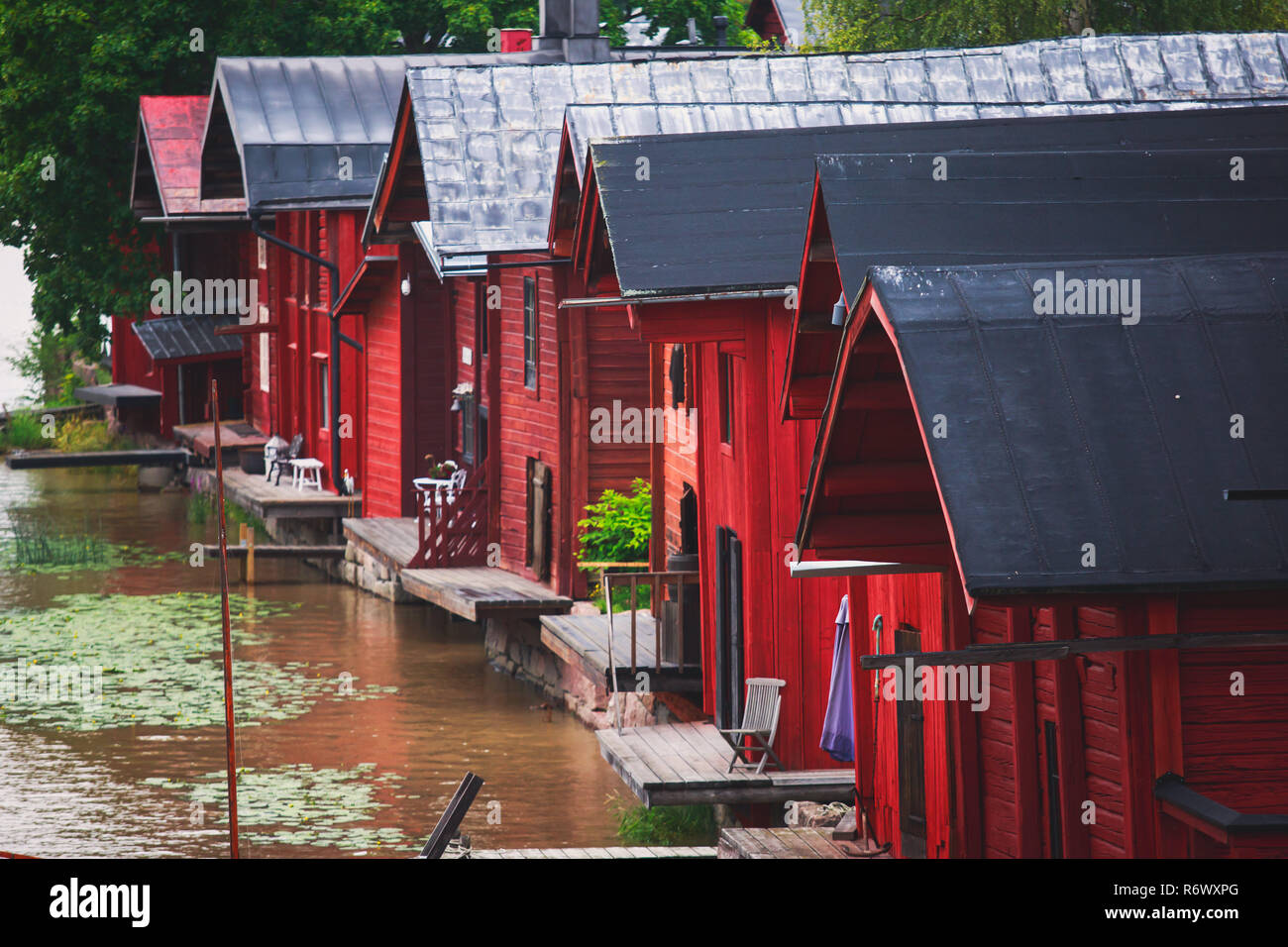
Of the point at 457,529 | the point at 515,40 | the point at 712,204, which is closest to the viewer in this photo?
the point at 712,204

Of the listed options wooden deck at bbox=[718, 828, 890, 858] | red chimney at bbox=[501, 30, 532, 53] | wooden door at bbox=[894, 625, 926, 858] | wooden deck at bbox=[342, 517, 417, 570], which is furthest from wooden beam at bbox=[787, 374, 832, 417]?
red chimney at bbox=[501, 30, 532, 53]

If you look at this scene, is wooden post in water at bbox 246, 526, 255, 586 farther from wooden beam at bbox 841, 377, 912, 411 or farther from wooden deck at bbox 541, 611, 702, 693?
→ wooden beam at bbox 841, 377, 912, 411

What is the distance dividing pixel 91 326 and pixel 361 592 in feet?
49.7

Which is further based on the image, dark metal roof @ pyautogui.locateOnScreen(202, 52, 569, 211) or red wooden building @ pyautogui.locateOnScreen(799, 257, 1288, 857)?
dark metal roof @ pyautogui.locateOnScreen(202, 52, 569, 211)

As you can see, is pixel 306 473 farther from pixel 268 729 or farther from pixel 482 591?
pixel 268 729

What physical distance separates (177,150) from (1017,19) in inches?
627

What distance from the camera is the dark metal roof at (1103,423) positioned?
7457 millimetres

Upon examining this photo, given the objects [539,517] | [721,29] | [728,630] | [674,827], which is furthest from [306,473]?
[674,827]

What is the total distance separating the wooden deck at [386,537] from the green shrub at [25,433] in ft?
62.3

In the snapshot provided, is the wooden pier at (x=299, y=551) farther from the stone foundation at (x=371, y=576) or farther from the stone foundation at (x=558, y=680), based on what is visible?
the stone foundation at (x=558, y=680)

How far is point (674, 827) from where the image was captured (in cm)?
1667

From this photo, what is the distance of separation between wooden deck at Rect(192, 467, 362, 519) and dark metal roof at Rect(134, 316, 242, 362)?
8.37 m

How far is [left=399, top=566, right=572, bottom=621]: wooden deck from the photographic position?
22.9 metres
